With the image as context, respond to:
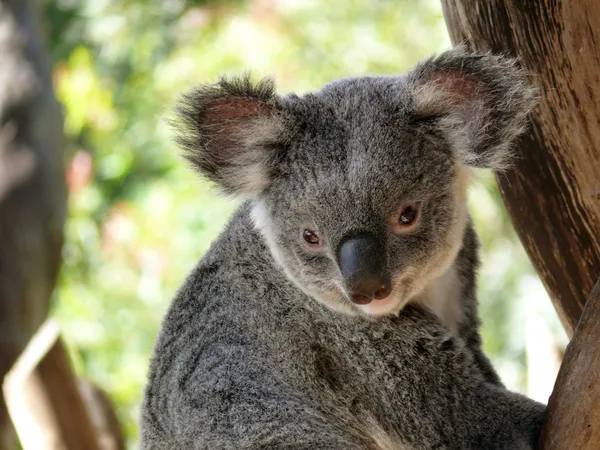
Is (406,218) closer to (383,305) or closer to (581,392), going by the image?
(383,305)

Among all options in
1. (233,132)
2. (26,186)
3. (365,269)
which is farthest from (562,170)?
(26,186)

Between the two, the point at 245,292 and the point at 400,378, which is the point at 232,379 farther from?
the point at 400,378

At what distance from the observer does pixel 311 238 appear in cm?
262

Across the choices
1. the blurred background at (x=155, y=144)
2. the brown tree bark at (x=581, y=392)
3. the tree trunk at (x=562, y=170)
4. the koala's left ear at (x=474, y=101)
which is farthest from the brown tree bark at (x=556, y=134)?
the blurred background at (x=155, y=144)

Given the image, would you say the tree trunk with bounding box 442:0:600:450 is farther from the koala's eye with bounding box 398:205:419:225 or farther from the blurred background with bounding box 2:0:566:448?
the blurred background with bounding box 2:0:566:448

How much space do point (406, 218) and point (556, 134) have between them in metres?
0.59

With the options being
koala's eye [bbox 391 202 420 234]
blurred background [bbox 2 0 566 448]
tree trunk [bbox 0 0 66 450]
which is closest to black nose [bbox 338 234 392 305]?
koala's eye [bbox 391 202 420 234]

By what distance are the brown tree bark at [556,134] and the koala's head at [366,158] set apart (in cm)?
Result: 15

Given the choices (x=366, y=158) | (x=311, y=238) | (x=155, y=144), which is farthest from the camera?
(x=155, y=144)

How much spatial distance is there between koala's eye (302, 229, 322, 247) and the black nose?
0.18 m

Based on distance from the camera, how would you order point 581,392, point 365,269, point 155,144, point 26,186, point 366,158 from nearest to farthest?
point 581,392
point 365,269
point 366,158
point 26,186
point 155,144

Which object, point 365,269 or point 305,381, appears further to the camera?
point 305,381

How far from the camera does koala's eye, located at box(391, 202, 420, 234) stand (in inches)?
98.5

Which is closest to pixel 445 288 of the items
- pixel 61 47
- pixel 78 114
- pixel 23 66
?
pixel 23 66
